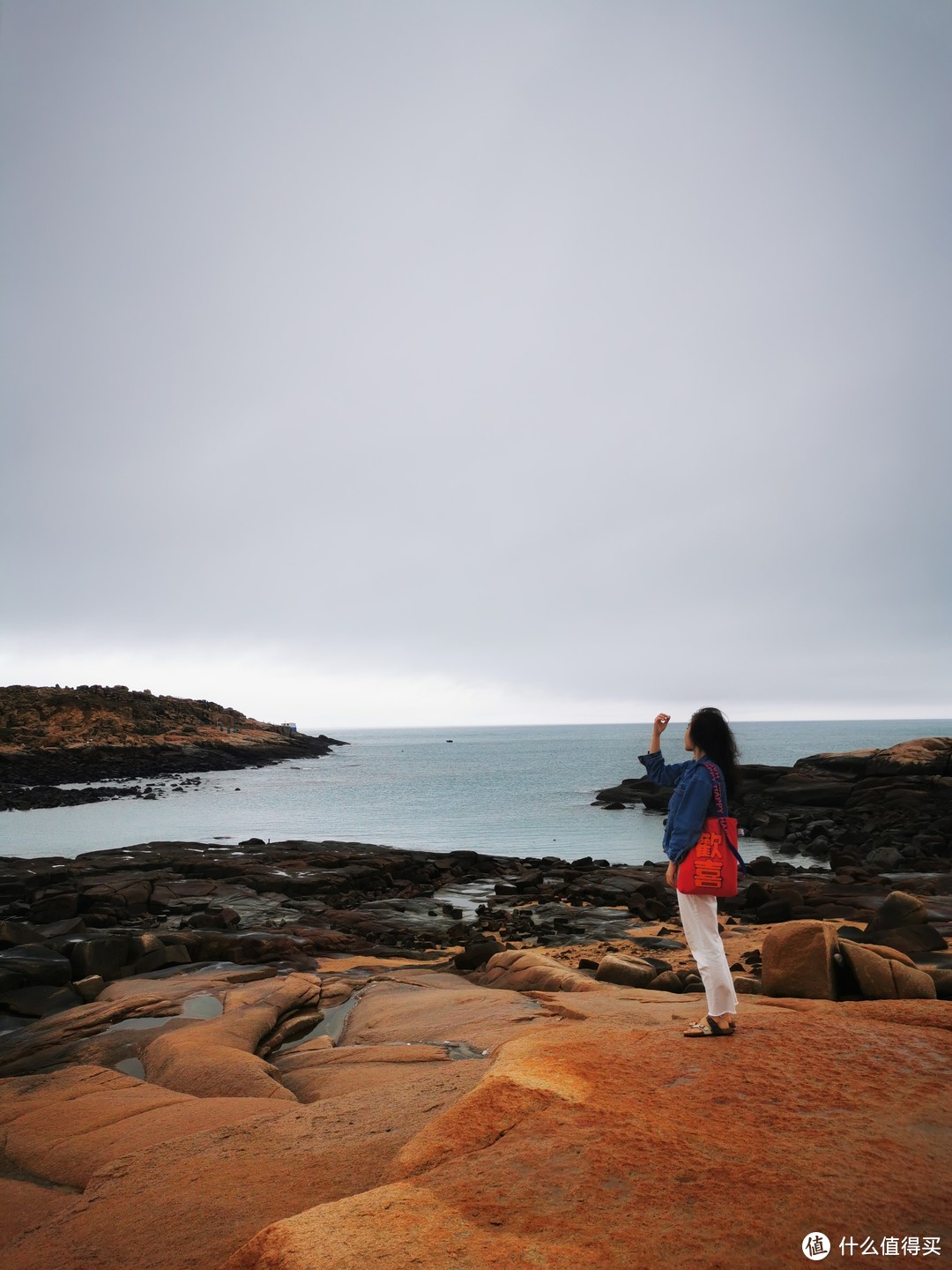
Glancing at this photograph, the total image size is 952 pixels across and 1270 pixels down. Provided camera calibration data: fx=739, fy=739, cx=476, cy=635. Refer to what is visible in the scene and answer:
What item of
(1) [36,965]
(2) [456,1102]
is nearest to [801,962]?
(2) [456,1102]

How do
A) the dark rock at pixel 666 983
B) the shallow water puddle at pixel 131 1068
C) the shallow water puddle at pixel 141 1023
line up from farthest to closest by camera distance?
the dark rock at pixel 666 983, the shallow water puddle at pixel 141 1023, the shallow water puddle at pixel 131 1068

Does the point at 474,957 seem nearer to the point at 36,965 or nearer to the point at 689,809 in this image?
the point at 36,965

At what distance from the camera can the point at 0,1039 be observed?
25.8ft

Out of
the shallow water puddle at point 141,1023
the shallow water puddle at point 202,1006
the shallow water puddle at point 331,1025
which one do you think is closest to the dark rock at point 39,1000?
the shallow water puddle at point 141,1023

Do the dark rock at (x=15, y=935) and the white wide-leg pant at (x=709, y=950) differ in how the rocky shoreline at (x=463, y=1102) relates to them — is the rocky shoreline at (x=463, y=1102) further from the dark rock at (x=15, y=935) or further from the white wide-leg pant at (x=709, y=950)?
the white wide-leg pant at (x=709, y=950)

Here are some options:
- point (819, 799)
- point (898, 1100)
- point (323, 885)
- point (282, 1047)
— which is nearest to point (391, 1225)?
point (898, 1100)

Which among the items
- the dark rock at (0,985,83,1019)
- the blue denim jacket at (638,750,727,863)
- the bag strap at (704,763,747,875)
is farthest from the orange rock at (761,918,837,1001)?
the dark rock at (0,985,83,1019)

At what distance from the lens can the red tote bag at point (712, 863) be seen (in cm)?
518

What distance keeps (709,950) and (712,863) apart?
2.04 feet

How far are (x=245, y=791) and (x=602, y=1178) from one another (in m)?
58.7

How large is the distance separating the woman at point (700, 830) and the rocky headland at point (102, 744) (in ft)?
153

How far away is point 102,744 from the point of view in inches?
2825

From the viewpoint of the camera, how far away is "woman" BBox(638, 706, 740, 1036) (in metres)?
5.09

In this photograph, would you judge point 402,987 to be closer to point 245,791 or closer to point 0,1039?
point 0,1039
